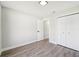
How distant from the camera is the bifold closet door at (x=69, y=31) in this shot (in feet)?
10.7

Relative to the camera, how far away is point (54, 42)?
4734mm

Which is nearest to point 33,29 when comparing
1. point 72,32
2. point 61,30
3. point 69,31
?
point 61,30

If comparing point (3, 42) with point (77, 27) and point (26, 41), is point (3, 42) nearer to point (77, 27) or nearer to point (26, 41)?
point (26, 41)

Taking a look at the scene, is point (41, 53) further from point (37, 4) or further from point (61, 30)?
point (37, 4)

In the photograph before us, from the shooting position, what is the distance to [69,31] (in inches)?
142

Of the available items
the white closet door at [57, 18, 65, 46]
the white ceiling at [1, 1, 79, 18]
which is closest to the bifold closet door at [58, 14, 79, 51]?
the white closet door at [57, 18, 65, 46]


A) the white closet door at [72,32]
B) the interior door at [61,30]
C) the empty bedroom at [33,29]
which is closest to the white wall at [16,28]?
the empty bedroom at [33,29]

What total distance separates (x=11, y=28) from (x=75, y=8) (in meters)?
3.54

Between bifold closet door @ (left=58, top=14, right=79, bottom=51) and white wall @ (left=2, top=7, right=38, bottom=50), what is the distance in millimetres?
2099

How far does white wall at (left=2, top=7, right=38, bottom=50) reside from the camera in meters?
3.43

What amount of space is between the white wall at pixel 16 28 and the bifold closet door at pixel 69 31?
2099 millimetres

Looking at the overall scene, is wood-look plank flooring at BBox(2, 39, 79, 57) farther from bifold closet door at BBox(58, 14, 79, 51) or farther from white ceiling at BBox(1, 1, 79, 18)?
white ceiling at BBox(1, 1, 79, 18)

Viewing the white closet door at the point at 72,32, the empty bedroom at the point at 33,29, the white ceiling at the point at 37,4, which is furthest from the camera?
the white closet door at the point at 72,32

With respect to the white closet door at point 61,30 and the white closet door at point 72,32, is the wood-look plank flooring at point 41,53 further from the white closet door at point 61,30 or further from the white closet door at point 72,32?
the white closet door at point 61,30
